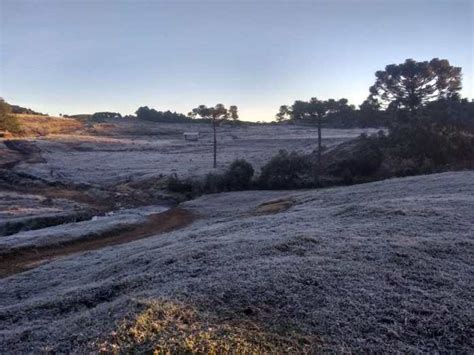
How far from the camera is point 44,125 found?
127062mm

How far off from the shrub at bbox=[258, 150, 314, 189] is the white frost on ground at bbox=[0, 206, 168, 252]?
17990mm

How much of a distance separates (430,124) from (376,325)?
5099cm

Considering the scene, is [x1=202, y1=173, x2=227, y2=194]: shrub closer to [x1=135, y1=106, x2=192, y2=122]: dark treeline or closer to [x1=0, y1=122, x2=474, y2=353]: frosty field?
[x1=0, y1=122, x2=474, y2=353]: frosty field

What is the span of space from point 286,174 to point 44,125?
93831 mm

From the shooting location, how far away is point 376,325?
1079 centimetres

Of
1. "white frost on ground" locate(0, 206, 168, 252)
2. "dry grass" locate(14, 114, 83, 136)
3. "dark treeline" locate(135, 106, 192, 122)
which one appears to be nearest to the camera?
"white frost on ground" locate(0, 206, 168, 252)

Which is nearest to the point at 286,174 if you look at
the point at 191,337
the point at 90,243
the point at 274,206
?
the point at 274,206

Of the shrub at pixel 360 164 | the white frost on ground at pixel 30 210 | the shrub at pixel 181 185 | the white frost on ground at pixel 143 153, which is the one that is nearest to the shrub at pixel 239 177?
the shrub at pixel 181 185

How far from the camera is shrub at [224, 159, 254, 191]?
52875 mm

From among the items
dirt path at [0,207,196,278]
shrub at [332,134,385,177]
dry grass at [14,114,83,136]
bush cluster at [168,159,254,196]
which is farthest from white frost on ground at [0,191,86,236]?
dry grass at [14,114,83,136]

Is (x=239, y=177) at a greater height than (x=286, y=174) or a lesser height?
lesser

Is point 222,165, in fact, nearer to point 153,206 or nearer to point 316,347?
point 153,206

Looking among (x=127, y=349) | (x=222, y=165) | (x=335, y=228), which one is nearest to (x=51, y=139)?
Answer: (x=222, y=165)

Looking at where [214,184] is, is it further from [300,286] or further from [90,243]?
[300,286]
